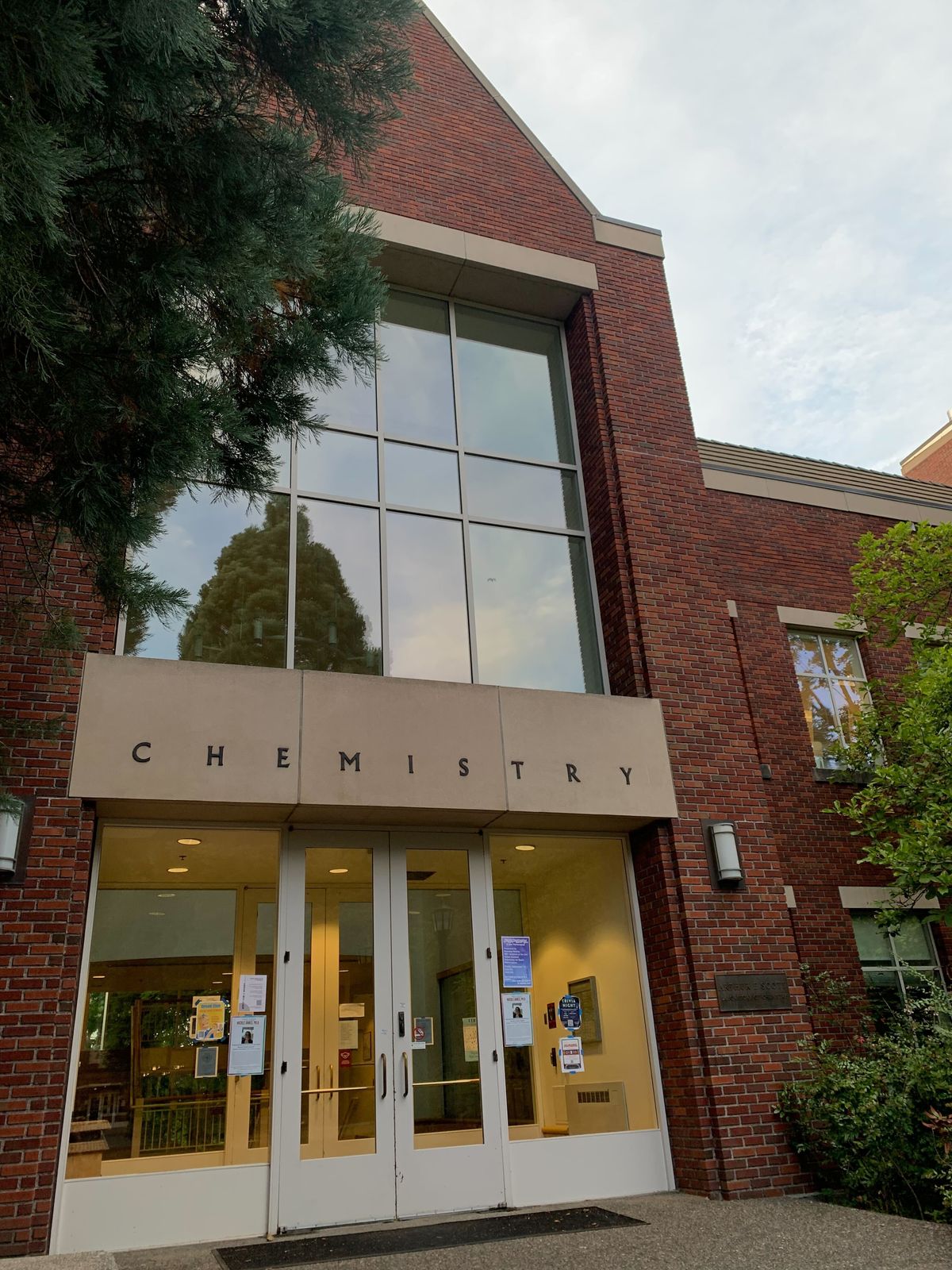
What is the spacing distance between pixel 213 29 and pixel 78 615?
4325mm

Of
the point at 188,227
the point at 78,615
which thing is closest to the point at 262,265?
the point at 188,227

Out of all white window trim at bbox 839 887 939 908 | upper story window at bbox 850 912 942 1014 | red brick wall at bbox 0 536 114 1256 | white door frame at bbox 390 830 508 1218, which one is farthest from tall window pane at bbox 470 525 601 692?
upper story window at bbox 850 912 942 1014

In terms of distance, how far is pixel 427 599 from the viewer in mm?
9031

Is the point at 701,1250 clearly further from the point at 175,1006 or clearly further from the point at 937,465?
the point at 937,465

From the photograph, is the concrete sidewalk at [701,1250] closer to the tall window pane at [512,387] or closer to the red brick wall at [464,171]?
the tall window pane at [512,387]

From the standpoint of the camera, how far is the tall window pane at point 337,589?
Answer: 8.38 m

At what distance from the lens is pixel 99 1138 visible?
21.7 ft

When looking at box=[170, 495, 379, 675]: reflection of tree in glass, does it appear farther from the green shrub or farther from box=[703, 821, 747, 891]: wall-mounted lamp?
the green shrub

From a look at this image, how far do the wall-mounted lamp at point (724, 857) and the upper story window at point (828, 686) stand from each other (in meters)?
2.90

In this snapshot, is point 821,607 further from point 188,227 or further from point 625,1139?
point 188,227

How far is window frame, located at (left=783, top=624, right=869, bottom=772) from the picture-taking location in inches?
435

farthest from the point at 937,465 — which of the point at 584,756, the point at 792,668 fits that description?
the point at 584,756

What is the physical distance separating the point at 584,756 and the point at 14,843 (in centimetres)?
450

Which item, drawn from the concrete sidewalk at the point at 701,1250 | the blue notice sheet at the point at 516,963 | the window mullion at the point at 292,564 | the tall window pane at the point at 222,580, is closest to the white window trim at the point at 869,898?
the concrete sidewalk at the point at 701,1250
